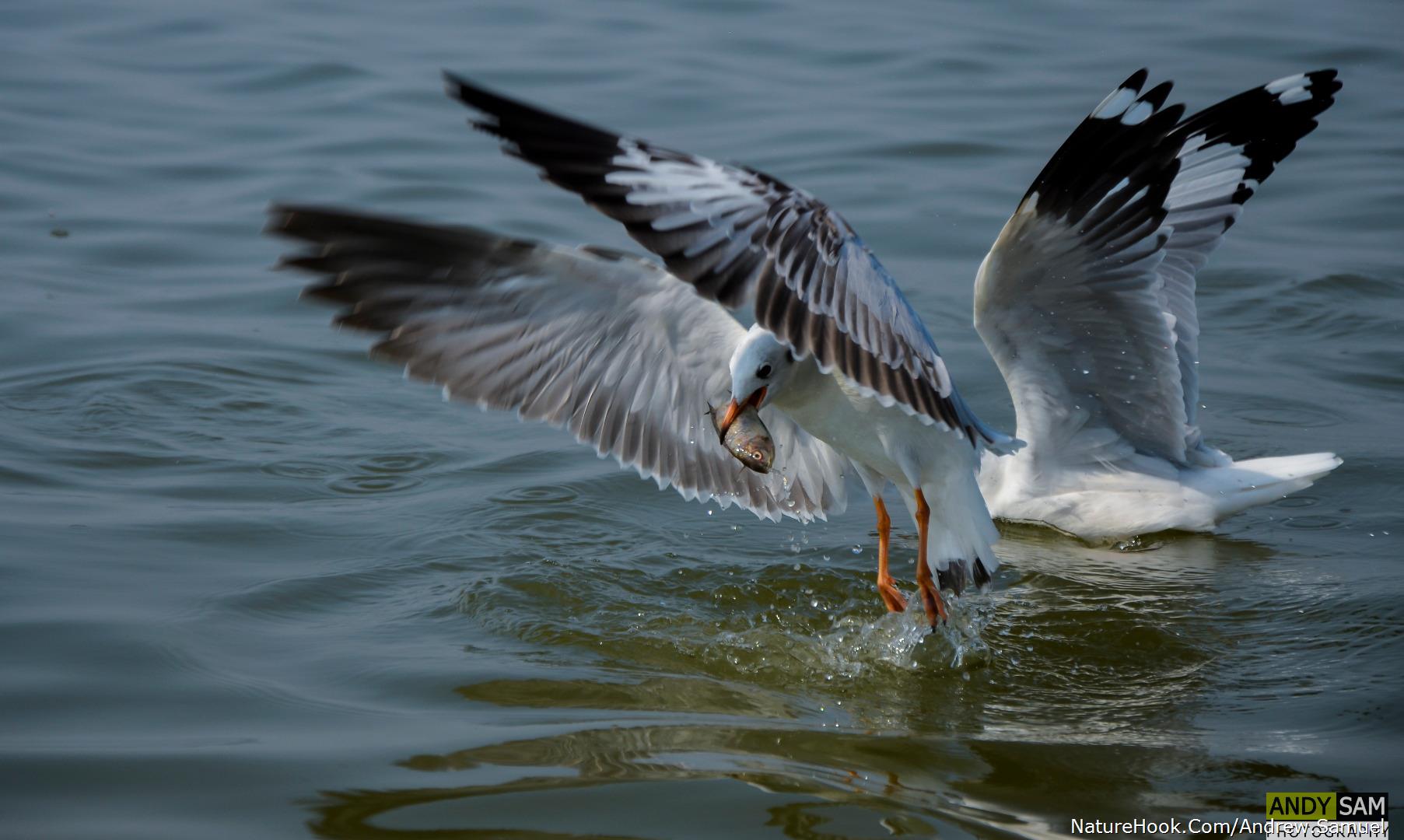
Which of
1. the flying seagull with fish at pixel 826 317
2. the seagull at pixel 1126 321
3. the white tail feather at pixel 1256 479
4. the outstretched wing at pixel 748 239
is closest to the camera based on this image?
the outstretched wing at pixel 748 239

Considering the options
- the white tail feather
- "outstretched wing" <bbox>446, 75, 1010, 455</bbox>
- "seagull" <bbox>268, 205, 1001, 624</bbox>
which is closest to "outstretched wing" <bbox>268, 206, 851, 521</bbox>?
"seagull" <bbox>268, 205, 1001, 624</bbox>

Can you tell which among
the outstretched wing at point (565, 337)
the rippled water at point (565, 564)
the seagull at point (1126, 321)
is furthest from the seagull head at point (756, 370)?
the seagull at point (1126, 321)

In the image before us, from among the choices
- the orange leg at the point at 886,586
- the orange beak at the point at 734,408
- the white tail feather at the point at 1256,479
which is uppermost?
the orange beak at the point at 734,408

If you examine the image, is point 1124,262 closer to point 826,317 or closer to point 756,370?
point 756,370

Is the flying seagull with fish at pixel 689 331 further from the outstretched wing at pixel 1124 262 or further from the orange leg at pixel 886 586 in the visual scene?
the outstretched wing at pixel 1124 262

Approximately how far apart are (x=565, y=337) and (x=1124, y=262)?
195cm

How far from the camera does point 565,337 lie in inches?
191

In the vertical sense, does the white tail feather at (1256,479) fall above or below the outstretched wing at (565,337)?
below

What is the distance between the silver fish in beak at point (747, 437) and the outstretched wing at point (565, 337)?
0.44 meters

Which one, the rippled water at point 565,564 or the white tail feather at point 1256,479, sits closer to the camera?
the rippled water at point 565,564

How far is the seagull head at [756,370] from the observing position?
4387 millimetres

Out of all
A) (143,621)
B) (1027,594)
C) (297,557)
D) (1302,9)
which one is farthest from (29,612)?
(1302,9)

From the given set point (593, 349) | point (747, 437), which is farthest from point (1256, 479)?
point (593, 349)

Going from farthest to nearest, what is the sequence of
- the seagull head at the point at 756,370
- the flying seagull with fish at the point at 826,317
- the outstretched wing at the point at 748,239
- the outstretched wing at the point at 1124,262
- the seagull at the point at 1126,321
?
1. the seagull at the point at 1126,321
2. the outstretched wing at the point at 1124,262
3. the seagull head at the point at 756,370
4. the flying seagull with fish at the point at 826,317
5. the outstretched wing at the point at 748,239
